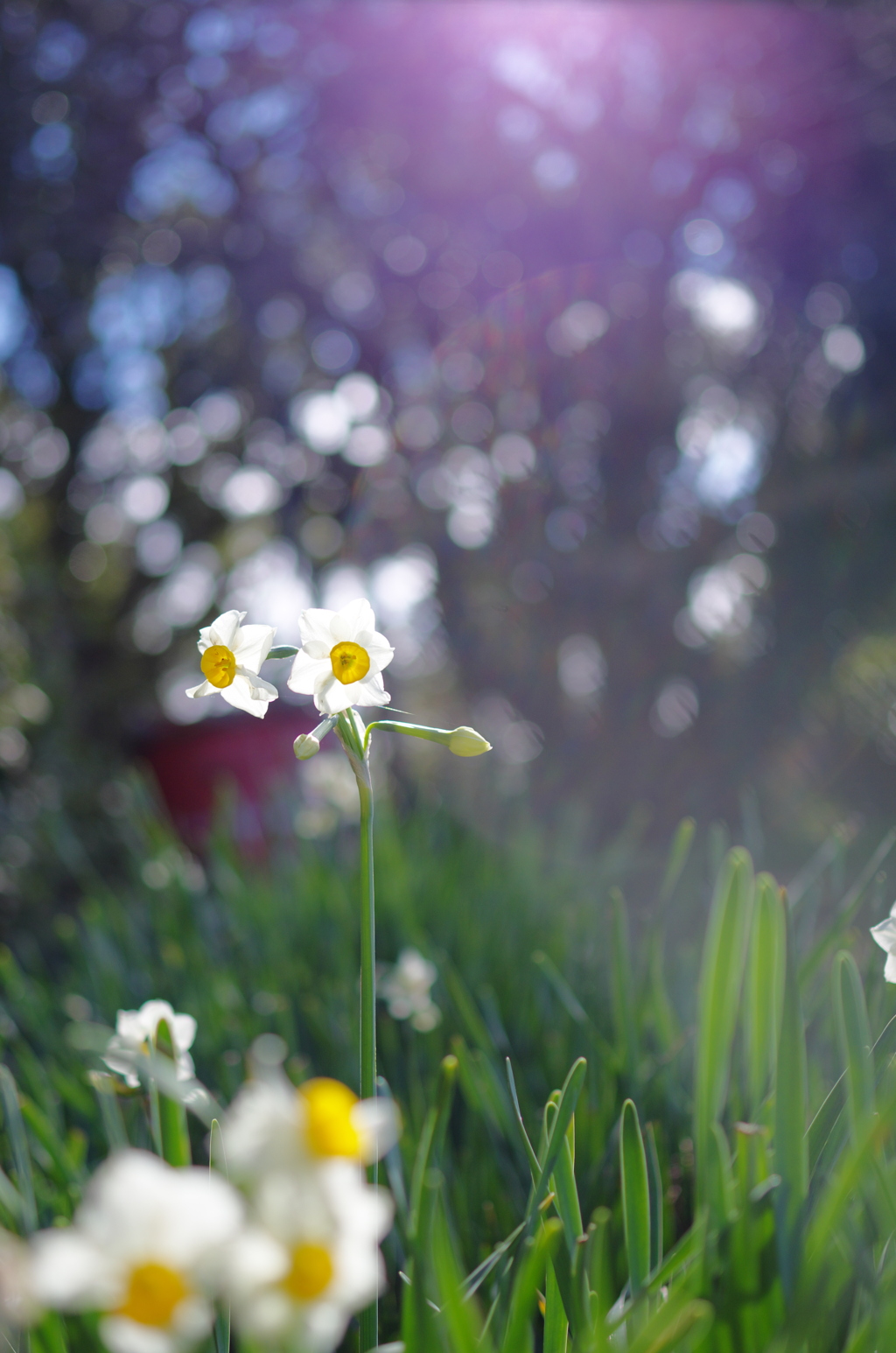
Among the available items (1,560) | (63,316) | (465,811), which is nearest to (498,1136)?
(465,811)

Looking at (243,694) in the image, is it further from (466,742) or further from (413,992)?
(413,992)

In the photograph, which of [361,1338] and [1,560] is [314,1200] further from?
[1,560]

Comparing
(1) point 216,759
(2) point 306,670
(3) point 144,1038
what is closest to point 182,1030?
(3) point 144,1038

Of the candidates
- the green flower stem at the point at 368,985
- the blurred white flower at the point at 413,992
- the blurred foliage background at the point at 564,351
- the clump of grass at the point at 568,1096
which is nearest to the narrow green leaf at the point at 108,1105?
the clump of grass at the point at 568,1096

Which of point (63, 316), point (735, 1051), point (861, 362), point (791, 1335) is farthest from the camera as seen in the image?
point (63, 316)

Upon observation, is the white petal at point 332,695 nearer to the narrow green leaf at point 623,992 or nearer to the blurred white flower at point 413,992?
the narrow green leaf at point 623,992

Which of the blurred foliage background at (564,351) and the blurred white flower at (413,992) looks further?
the blurred foliage background at (564,351)
